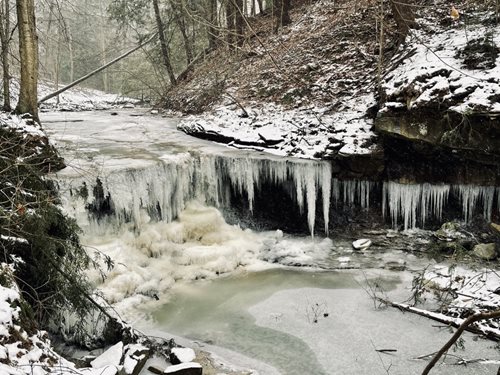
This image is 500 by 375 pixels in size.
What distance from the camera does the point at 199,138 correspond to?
430 inches

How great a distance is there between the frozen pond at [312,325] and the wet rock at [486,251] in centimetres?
150

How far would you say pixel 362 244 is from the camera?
27.3 ft

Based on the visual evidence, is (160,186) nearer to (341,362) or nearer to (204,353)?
(204,353)

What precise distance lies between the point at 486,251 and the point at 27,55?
803 cm

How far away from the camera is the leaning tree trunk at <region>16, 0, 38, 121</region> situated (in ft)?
20.7

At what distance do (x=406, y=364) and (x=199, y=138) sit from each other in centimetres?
754

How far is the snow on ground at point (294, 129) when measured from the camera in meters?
8.95

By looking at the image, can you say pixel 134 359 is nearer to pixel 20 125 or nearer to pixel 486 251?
pixel 20 125

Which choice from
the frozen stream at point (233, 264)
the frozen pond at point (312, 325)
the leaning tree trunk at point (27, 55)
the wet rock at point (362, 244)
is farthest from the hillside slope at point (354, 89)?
the leaning tree trunk at point (27, 55)

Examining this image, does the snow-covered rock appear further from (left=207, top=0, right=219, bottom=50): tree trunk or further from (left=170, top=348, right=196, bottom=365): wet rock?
(left=207, top=0, right=219, bottom=50): tree trunk

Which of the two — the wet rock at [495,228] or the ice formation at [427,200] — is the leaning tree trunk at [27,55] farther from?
the wet rock at [495,228]

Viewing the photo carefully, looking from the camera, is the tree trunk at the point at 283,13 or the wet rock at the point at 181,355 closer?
the wet rock at the point at 181,355

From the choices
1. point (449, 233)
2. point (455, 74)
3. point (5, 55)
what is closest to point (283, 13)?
point (455, 74)

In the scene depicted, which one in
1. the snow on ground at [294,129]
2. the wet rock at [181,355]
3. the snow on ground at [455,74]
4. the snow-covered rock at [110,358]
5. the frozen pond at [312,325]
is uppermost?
the snow on ground at [455,74]
